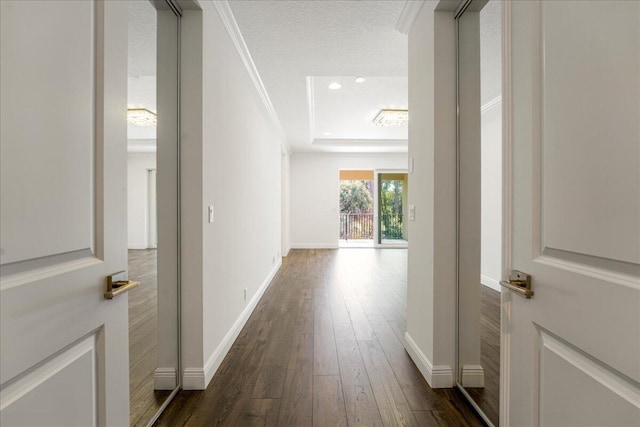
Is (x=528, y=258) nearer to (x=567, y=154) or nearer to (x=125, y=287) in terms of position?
(x=567, y=154)

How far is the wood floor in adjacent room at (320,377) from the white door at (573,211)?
2.69 ft

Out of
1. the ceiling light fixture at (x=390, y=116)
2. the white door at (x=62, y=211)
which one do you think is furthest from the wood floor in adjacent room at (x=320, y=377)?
the ceiling light fixture at (x=390, y=116)

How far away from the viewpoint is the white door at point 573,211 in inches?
27.4

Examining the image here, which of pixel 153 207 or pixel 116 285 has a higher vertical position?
pixel 153 207

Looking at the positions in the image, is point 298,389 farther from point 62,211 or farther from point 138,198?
point 62,211

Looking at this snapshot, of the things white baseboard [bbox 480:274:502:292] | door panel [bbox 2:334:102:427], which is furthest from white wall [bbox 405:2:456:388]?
door panel [bbox 2:334:102:427]

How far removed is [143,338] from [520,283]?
1.69 m

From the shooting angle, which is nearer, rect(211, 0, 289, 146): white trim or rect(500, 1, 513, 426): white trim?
rect(500, 1, 513, 426): white trim

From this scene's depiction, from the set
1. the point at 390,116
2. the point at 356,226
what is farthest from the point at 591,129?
the point at 356,226

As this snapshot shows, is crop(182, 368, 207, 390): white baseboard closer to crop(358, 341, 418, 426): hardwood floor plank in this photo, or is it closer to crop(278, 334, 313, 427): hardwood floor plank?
crop(278, 334, 313, 427): hardwood floor plank

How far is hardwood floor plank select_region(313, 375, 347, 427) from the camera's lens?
166 cm

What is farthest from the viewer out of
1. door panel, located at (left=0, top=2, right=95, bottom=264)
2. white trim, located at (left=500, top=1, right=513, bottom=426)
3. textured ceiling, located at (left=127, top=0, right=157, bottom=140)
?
textured ceiling, located at (left=127, top=0, right=157, bottom=140)

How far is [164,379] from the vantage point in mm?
1851

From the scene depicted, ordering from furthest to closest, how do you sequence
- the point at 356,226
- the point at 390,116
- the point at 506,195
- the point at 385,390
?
1. the point at 356,226
2. the point at 390,116
3. the point at 385,390
4. the point at 506,195
